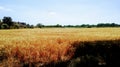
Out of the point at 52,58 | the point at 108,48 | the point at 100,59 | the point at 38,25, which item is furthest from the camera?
the point at 38,25

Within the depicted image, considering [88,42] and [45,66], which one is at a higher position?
[88,42]

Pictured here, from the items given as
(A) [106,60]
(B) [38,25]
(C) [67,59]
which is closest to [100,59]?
(A) [106,60]

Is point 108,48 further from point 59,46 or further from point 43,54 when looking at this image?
point 43,54

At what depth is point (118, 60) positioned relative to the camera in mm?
10766

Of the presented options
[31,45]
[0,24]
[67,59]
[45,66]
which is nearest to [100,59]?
[67,59]

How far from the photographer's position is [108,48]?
12.1 m

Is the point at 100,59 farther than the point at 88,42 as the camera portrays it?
No

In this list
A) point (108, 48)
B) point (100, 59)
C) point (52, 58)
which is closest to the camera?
point (100, 59)

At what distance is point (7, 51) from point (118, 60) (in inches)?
204

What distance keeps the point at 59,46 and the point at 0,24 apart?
1970 inches

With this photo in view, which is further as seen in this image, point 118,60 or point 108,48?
point 108,48

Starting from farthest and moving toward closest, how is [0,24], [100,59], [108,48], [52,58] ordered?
[0,24], [108,48], [52,58], [100,59]

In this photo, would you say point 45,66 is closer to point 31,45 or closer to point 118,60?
point 31,45

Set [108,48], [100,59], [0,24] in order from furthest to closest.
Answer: [0,24] → [108,48] → [100,59]
